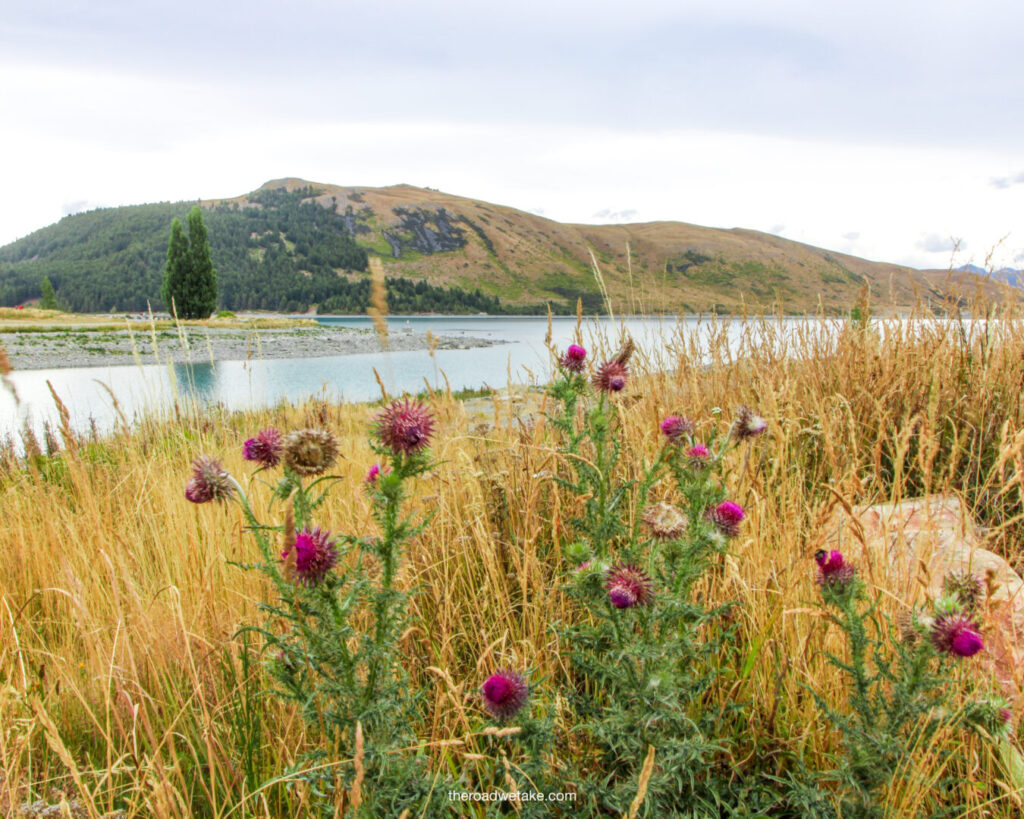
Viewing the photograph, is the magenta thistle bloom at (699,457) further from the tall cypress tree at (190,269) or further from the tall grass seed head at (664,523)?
the tall cypress tree at (190,269)

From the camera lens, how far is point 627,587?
1.08m

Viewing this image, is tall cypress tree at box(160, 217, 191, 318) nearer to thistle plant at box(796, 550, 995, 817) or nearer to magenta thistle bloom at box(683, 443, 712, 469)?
magenta thistle bloom at box(683, 443, 712, 469)

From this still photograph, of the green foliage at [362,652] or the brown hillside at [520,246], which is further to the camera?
the brown hillside at [520,246]

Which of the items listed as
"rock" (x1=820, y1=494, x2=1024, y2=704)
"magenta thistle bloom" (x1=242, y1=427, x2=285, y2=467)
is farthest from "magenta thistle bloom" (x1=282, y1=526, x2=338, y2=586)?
"rock" (x1=820, y1=494, x2=1024, y2=704)

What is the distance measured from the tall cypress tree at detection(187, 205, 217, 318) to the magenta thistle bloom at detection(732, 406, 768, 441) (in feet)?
179

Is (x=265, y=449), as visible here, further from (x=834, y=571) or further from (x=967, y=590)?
(x=967, y=590)

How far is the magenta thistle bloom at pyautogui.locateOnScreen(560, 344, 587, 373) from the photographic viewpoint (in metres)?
1.60

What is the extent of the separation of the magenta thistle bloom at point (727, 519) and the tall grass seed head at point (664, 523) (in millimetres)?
106

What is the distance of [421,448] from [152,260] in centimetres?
12069

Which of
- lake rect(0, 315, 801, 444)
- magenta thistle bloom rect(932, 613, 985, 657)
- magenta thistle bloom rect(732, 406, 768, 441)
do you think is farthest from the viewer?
lake rect(0, 315, 801, 444)

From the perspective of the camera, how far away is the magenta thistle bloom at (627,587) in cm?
105

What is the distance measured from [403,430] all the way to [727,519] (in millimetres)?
787

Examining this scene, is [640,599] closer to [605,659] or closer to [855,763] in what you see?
[605,659]


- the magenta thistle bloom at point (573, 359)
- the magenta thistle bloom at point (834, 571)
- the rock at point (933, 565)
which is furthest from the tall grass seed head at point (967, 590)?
the magenta thistle bloom at point (573, 359)
